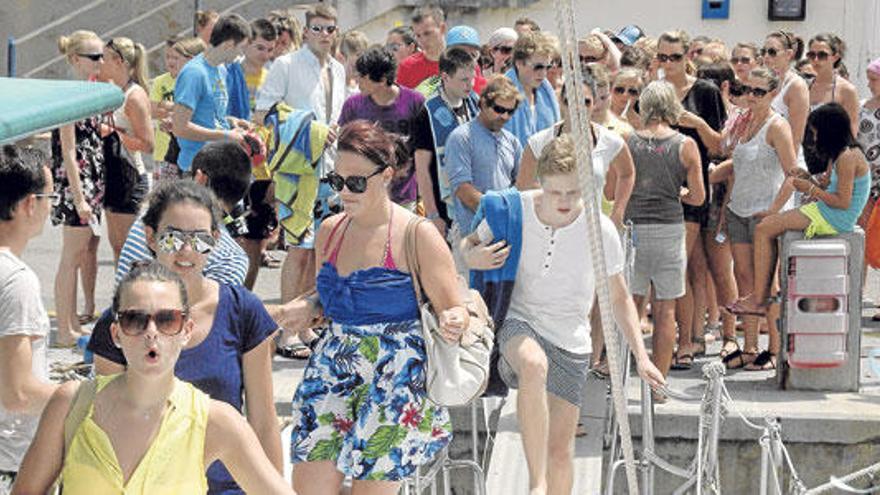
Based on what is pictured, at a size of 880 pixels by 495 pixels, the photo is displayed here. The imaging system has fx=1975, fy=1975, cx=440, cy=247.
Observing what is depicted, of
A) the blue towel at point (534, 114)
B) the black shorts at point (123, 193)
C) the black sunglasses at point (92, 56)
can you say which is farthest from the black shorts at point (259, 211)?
the blue towel at point (534, 114)

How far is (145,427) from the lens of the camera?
4.97 meters

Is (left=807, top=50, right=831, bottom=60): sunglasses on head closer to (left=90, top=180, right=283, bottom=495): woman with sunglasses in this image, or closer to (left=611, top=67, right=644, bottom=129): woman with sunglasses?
(left=611, top=67, right=644, bottom=129): woman with sunglasses

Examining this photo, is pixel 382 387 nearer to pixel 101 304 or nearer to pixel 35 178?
pixel 35 178

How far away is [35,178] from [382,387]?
1.44 meters

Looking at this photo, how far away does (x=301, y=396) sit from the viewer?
7.05 m

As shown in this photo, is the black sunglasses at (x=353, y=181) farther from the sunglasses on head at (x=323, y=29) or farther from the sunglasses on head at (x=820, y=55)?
the sunglasses on head at (x=820, y=55)

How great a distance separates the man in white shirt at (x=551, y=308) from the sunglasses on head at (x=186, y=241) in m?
2.28

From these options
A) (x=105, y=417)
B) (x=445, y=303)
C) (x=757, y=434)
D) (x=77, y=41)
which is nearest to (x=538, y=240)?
(x=445, y=303)

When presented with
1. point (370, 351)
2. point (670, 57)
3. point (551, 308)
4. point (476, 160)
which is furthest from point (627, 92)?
point (370, 351)

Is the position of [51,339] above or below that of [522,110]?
below

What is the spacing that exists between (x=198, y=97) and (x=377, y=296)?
177 inches

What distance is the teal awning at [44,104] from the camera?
4.39 m

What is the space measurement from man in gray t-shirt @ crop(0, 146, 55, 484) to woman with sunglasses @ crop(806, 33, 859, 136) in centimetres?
749

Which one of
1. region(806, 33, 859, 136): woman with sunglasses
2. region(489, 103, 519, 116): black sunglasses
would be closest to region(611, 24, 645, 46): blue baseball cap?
region(806, 33, 859, 136): woman with sunglasses
